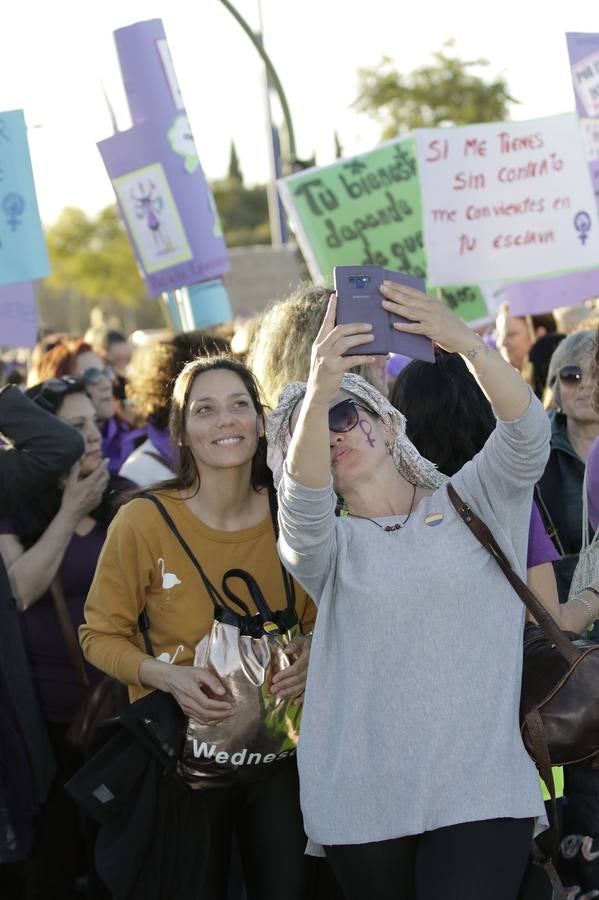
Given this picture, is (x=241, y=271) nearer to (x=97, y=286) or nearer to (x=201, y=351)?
(x=201, y=351)

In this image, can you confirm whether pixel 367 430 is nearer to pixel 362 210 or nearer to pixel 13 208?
pixel 13 208

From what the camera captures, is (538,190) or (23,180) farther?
(538,190)

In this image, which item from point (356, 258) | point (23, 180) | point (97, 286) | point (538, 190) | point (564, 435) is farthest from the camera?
point (97, 286)

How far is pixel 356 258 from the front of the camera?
22.6ft

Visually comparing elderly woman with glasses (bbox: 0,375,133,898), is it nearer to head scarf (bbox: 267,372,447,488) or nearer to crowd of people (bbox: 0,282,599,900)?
crowd of people (bbox: 0,282,599,900)

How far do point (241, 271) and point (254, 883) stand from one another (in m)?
17.8

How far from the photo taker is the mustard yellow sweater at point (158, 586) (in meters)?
3.18

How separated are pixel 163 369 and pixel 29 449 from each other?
88 cm

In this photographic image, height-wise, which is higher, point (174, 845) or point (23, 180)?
point (23, 180)

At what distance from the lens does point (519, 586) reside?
2.61m

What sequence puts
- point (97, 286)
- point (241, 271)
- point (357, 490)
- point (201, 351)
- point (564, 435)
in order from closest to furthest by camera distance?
point (357, 490)
point (564, 435)
point (201, 351)
point (241, 271)
point (97, 286)

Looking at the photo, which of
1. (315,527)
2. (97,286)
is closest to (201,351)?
(315,527)

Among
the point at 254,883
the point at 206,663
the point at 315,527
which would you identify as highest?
the point at 315,527

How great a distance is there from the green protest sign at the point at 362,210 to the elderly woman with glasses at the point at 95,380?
1512 millimetres
